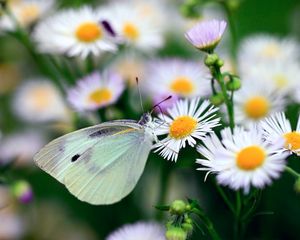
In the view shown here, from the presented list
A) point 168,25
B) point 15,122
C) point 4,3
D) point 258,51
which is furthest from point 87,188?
point 168,25

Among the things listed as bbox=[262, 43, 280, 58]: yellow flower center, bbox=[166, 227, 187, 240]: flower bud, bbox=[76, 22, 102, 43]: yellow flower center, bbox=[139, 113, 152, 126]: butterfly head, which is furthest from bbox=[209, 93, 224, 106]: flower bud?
bbox=[262, 43, 280, 58]: yellow flower center

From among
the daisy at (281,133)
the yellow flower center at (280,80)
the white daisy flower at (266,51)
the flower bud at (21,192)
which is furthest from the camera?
the white daisy flower at (266,51)

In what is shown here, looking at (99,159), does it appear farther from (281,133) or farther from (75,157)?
(281,133)

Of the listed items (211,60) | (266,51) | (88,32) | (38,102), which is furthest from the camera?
(38,102)

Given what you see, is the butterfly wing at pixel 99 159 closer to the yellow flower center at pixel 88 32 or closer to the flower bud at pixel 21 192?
the flower bud at pixel 21 192

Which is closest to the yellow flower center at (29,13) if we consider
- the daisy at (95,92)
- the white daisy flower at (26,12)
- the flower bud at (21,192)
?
the white daisy flower at (26,12)

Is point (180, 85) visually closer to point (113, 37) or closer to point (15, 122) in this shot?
point (113, 37)

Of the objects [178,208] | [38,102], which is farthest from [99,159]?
[38,102]
